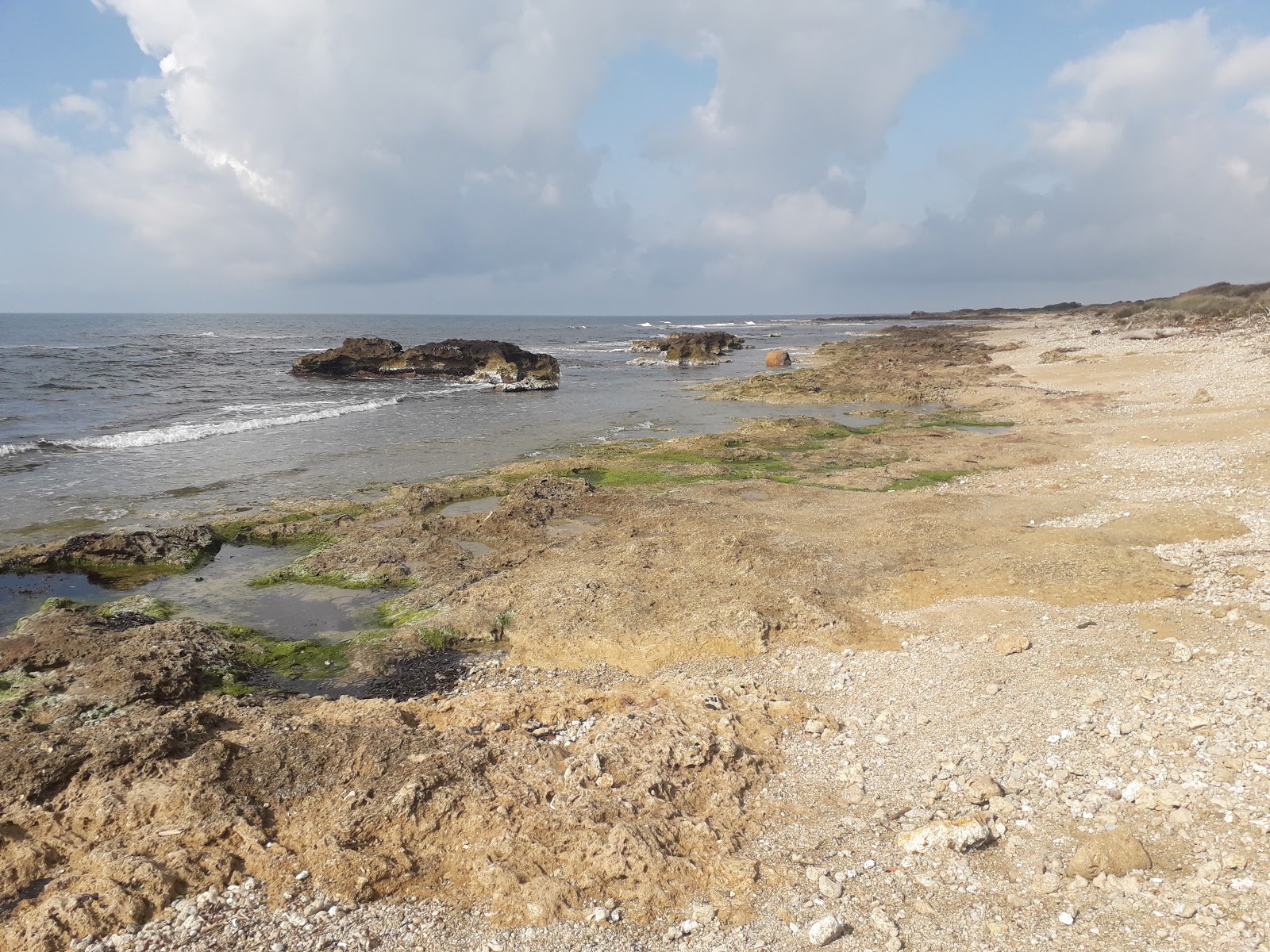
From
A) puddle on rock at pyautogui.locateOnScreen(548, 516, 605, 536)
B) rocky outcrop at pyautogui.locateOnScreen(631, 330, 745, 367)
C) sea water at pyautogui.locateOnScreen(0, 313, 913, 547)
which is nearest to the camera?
puddle on rock at pyautogui.locateOnScreen(548, 516, 605, 536)

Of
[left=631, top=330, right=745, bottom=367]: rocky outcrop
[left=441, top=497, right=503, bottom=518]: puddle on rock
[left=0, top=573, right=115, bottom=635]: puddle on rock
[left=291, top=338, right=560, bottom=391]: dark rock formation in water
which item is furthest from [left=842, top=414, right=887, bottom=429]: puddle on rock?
[left=631, top=330, right=745, bottom=367]: rocky outcrop

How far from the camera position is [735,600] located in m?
12.2

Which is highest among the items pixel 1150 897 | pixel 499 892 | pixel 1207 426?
pixel 1207 426

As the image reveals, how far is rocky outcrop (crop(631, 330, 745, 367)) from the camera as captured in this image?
248ft

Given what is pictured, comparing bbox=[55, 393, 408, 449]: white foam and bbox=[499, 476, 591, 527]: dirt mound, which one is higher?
bbox=[55, 393, 408, 449]: white foam

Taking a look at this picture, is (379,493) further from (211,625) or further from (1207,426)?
(1207,426)

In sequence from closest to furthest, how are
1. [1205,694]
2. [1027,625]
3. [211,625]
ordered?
[1205,694] < [1027,625] < [211,625]

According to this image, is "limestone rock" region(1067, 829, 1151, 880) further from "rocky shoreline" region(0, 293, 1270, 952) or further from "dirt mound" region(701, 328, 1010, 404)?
"dirt mound" region(701, 328, 1010, 404)

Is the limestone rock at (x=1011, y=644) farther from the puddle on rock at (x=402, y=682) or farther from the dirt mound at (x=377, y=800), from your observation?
the puddle on rock at (x=402, y=682)

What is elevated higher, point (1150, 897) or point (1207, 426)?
point (1207, 426)

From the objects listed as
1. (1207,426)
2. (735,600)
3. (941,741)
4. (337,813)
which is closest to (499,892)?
(337,813)

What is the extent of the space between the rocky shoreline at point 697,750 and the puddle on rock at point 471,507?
2767 mm

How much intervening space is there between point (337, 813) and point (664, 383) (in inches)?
1960

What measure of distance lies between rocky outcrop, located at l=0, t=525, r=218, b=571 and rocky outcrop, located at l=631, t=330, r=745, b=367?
203ft
